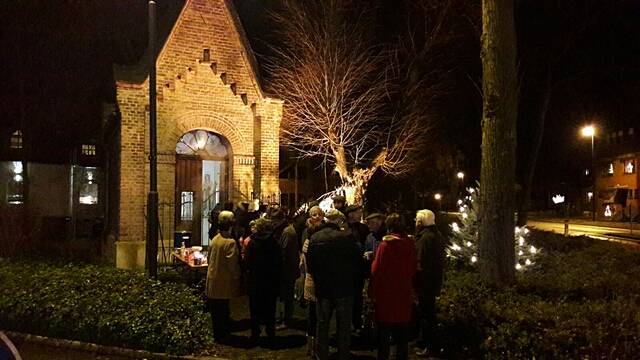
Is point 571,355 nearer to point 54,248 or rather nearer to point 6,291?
point 6,291

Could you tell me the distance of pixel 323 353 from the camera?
6.64 m

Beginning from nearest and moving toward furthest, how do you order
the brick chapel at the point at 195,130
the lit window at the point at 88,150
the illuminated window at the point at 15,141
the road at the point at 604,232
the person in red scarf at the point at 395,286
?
the person in red scarf at the point at 395,286 < the brick chapel at the point at 195,130 < the road at the point at 604,232 < the lit window at the point at 88,150 < the illuminated window at the point at 15,141

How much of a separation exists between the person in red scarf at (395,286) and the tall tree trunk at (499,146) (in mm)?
2475

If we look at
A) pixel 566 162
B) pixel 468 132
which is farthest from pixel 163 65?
pixel 566 162

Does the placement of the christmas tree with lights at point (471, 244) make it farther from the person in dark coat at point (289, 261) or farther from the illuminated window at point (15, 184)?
the illuminated window at point (15, 184)

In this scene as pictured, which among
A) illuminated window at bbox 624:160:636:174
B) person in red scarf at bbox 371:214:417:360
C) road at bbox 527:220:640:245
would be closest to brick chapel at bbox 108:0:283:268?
person in red scarf at bbox 371:214:417:360

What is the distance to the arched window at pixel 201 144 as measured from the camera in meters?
15.8

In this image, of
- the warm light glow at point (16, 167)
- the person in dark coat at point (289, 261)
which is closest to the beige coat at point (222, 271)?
the person in dark coat at point (289, 261)

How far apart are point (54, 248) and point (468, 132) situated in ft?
80.4

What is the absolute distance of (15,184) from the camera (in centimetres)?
3459

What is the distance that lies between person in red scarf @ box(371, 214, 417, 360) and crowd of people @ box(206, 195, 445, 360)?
1 centimetres

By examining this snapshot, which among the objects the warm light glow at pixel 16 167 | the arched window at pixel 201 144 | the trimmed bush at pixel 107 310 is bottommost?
the trimmed bush at pixel 107 310

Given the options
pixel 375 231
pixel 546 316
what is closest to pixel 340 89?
pixel 375 231

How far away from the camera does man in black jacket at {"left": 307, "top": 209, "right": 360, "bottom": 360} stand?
6508mm
